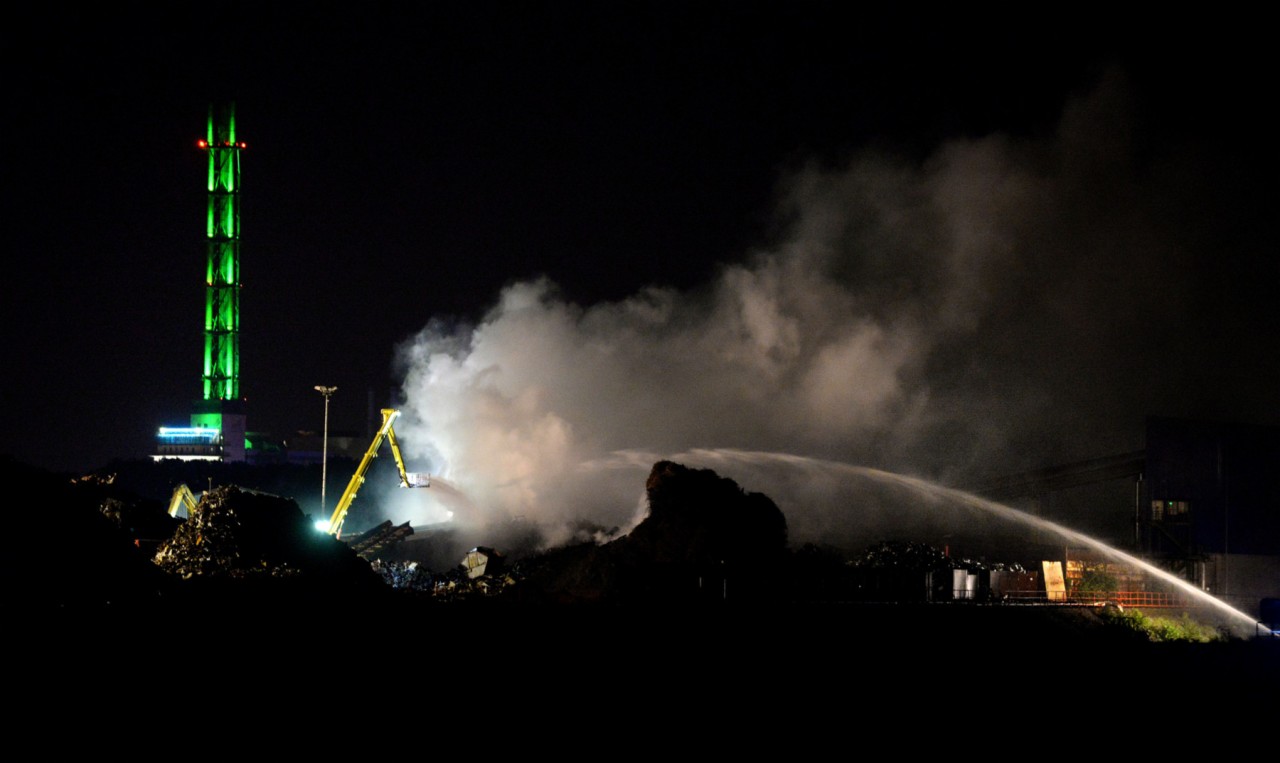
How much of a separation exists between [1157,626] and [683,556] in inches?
626

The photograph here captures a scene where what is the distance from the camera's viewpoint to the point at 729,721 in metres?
25.2

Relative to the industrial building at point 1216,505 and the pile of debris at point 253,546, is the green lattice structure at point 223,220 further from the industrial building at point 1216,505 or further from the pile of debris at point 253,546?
the industrial building at point 1216,505

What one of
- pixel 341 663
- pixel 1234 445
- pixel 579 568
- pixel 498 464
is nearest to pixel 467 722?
pixel 341 663

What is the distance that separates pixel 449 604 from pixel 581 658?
762 cm

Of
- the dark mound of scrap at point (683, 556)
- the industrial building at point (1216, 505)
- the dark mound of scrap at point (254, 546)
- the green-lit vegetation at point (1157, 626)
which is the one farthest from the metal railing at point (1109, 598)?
the dark mound of scrap at point (254, 546)

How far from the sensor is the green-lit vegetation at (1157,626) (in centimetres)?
4112

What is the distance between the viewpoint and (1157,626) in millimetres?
42031

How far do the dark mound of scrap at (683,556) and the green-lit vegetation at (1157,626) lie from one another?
10.9 meters

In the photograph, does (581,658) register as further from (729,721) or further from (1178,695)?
(1178,695)

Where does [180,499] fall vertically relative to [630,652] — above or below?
above

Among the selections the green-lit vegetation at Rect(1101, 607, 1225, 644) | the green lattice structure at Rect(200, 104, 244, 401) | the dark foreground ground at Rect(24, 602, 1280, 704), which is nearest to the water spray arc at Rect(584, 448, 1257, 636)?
the green-lit vegetation at Rect(1101, 607, 1225, 644)

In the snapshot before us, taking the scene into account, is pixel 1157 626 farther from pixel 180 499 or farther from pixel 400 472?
pixel 180 499

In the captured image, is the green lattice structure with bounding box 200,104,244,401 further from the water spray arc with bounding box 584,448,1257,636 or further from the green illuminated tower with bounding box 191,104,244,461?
the water spray arc with bounding box 584,448,1257,636

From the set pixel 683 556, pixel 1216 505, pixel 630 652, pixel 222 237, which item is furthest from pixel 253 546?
pixel 222 237
